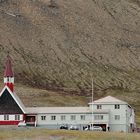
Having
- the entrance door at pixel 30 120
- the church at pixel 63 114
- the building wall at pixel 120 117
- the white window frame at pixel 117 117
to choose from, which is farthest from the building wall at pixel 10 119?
the white window frame at pixel 117 117

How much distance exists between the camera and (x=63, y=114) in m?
106

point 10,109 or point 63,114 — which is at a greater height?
point 10,109

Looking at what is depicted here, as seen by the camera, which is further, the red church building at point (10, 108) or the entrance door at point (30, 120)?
the entrance door at point (30, 120)

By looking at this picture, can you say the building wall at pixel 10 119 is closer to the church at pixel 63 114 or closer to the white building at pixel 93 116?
the church at pixel 63 114

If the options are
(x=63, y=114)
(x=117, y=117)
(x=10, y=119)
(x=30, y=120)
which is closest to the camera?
(x=10, y=119)

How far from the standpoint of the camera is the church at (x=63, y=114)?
10288cm

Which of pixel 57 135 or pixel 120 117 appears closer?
pixel 57 135

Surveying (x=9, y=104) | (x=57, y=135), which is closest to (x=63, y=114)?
(x=9, y=104)

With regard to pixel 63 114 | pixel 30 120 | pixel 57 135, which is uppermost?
pixel 63 114

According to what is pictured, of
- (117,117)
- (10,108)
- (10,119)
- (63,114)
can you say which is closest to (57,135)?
(10,108)

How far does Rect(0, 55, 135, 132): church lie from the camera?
103 m

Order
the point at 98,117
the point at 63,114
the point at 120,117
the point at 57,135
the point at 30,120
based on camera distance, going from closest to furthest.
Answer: the point at 57,135 < the point at 30,120 < the point at 120,117 < the point at 63,114 < the point at 98,117

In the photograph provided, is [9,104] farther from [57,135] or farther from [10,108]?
[57,135]

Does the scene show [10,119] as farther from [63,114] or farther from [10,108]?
[63,114]
